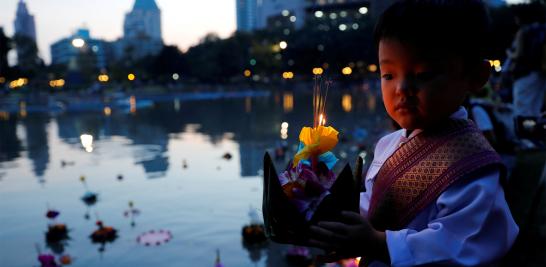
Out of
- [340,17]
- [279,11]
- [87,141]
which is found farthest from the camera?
[279,11]

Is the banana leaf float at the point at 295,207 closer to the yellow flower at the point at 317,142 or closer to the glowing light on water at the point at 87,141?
the yellow flower at the point at 317,142

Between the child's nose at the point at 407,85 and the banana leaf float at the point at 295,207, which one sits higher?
the child's nose at the point at 407,85

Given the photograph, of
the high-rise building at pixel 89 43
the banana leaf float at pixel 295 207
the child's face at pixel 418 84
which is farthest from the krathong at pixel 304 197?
the high-rise building at pixel 89 43

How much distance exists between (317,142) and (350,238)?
0.86 feet

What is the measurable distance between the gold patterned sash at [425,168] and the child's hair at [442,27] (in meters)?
0.21

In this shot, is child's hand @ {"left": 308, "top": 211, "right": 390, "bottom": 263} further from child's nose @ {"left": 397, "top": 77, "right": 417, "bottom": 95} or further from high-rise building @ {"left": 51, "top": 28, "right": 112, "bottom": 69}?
high-rise building @ {"left": 51, "top": 28, "right": 112, "bottom": 69}

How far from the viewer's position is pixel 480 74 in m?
1.30

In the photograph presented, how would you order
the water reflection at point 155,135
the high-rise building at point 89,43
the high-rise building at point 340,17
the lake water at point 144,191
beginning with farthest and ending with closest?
the high-rise building at point 89,43 → the high-rise building at point 340,17 → the water reflection at point 155,135 → the lake water at point 144,191

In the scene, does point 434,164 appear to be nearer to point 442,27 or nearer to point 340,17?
point 442,27

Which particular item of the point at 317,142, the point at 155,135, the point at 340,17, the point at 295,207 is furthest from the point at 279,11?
the point at 295,207

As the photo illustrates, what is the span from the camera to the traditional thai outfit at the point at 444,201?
3.71 feet

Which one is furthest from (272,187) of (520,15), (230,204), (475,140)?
(520,15)

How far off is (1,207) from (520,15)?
290 inches

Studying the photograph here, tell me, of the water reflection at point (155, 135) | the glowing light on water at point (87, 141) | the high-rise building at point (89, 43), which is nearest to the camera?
the water reflection at point (155, 135)
